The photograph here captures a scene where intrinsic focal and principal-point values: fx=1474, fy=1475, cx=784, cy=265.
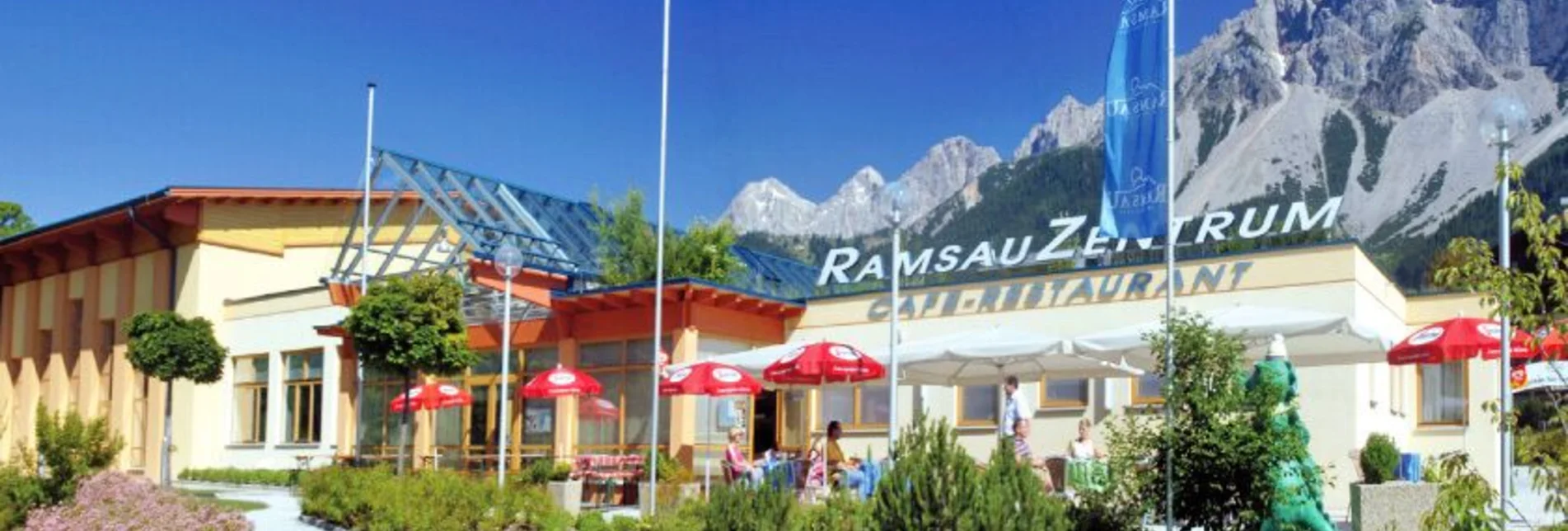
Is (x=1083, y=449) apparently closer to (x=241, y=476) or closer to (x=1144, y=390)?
(x=1144, y=390)

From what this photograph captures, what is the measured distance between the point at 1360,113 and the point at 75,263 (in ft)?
445

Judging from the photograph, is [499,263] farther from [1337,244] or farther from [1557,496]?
[1557,496]

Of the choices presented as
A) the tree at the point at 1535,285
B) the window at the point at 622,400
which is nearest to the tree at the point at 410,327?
the window at the point at 622,400

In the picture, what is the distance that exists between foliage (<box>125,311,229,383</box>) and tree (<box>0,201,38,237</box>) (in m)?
41.2

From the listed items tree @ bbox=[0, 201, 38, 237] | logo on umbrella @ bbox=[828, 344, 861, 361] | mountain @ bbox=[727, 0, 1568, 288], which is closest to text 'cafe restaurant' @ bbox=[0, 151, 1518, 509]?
logo on umbrella @ bbox=[828, 344, 861, 361]

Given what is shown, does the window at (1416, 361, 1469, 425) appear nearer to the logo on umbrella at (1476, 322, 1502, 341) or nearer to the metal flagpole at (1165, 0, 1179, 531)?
the logo on umbrella at (1476, 322, 1502, 341)

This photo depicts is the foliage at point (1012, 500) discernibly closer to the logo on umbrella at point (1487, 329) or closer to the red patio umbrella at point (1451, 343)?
the red patio umbrella at point (1451, 343)

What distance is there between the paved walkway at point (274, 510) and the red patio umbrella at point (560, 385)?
150 inches

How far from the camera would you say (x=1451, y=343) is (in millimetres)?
15555

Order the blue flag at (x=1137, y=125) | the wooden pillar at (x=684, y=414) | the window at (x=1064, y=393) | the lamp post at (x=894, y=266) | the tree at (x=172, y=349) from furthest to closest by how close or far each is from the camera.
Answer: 1. the tree at (x=172, y=349)
2. the wooden pillar at (x=684, y=414)
3. the window at (x=1064, y=393)
4. the lamp post at (x=894, y=266)
5. the blue flag at (x=1137, y=125)

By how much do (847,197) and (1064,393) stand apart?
132895 mm

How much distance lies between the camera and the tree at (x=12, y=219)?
62.7 meters

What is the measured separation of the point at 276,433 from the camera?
115ft

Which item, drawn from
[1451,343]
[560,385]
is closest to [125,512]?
[560,385]
